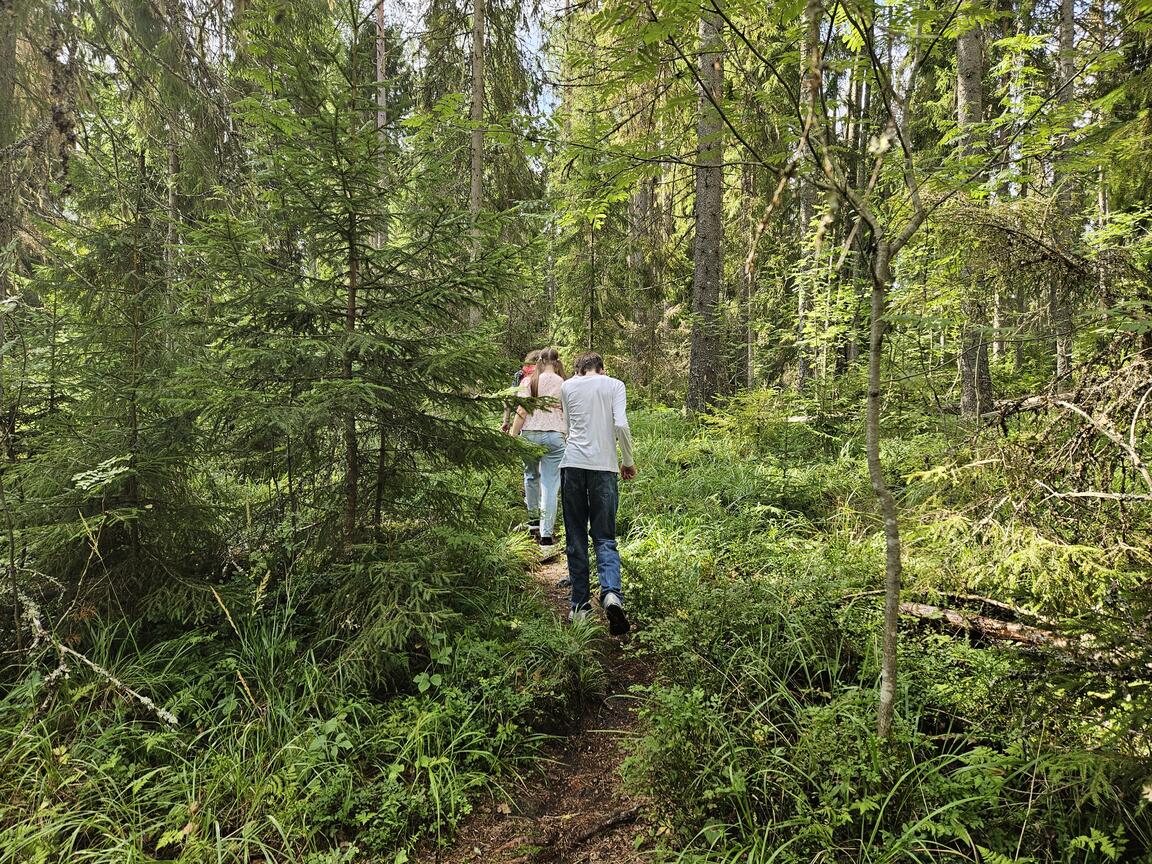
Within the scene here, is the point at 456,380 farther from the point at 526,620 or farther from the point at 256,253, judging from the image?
the point at 526,620

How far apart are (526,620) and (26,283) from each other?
438 cm

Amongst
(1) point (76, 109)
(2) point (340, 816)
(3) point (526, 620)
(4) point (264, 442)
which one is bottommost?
(2) point (340, 816)

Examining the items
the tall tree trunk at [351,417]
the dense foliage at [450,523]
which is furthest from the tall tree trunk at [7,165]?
the tall tree trunk at [351,417]

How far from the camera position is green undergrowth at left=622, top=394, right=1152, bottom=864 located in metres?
2.22

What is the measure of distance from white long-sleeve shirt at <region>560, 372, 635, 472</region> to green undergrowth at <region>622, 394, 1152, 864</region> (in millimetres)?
1189

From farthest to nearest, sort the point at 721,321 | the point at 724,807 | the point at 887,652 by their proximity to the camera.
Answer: the point at 721,321 → the point at 724,807 → the point at 887,652

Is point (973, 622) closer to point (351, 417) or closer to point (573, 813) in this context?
point (573, 813)

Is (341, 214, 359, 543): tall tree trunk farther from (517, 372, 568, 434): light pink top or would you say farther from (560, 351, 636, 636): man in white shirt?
(517, 372, 568, 434): light pink top

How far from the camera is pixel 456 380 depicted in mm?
4176

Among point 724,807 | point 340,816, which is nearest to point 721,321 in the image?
point 724,807

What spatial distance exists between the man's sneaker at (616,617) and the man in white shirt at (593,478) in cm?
7

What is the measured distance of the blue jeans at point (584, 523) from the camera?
4.66 meters

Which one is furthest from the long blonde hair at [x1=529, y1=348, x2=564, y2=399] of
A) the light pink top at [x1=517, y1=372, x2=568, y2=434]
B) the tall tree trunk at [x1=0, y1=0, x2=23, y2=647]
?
the tall tree trunk at [x1=0, y1=0, x2=23, y2=647]

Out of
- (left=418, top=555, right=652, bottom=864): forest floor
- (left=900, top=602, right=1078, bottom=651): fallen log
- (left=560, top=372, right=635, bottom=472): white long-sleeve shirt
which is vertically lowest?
(left=418, top=555, right=652, bottom=864): forest floor
